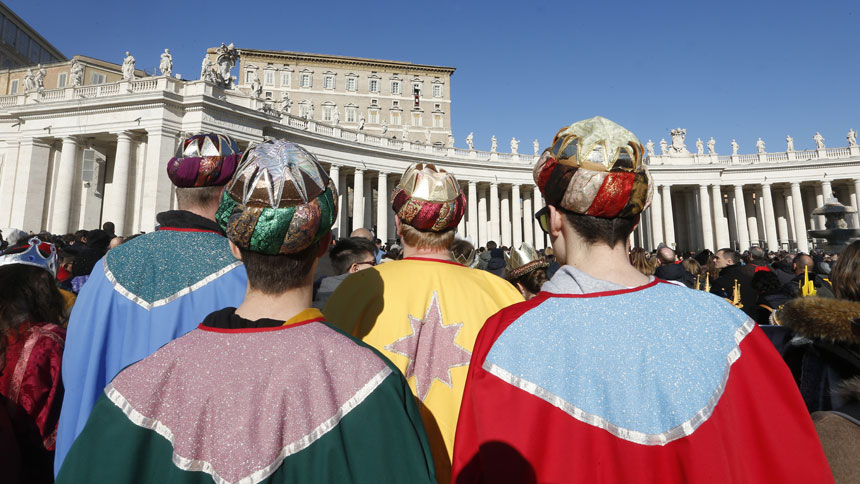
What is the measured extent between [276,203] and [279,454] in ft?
3.51

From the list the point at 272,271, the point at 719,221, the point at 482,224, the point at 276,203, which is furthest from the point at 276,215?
the point at 719,221

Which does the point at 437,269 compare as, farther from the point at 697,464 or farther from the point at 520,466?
the point at 697,464

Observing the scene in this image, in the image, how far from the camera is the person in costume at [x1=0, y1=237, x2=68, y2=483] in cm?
343

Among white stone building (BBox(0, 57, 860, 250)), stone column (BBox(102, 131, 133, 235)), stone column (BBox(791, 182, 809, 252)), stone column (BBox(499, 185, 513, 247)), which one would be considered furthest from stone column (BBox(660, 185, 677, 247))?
stone column (BBox(102, 131, 133, 235))

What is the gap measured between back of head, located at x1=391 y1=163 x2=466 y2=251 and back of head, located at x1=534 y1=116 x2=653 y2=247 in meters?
1.29

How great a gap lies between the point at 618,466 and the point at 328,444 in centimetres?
128

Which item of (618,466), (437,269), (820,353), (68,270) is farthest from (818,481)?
(68,270)

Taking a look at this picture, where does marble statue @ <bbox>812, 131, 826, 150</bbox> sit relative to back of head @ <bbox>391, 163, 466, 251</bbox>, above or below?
above

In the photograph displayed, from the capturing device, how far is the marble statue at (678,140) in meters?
60.5

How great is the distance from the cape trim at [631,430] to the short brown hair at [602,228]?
688 millimetres

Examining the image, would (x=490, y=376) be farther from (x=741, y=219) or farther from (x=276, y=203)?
(x=741, y=219)

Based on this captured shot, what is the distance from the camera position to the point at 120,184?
31406 mm

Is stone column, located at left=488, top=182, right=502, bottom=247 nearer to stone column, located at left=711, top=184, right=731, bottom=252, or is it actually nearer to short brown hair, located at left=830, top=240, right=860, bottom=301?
stone column, located at left=711, top=184, right=731, bottom=252

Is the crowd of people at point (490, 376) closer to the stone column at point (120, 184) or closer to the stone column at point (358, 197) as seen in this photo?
the stone column at point (120, 184)
